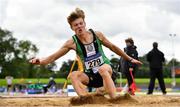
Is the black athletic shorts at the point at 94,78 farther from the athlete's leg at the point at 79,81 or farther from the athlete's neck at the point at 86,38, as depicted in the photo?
the athlete's neck at the point at 86,38

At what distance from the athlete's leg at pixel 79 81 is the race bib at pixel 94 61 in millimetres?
206

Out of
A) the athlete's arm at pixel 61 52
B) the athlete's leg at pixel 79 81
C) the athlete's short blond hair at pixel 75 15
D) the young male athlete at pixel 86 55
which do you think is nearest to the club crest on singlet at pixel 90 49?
the young male athlete at pixel 86 55

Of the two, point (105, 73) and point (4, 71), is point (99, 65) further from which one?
point (4, 71)

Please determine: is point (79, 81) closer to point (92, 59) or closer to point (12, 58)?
point (92, 59)

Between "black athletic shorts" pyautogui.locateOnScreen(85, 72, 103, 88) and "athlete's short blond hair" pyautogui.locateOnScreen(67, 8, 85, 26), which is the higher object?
"athlete's short blond hair" pyautogui.locateOnScreen(67, 8, 85, 26)

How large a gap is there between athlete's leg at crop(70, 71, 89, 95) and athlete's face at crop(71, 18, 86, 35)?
751mm

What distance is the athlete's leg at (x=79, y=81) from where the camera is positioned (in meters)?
8.40

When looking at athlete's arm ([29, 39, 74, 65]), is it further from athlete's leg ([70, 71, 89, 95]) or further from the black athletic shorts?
the black athletic shorts

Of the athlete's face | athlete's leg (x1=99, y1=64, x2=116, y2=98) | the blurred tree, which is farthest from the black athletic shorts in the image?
the blurred tree

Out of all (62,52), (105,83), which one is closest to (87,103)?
(105,83)

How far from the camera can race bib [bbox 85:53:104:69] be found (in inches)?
334

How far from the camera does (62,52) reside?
8.51 meters

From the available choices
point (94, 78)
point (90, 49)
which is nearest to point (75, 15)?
point (90, 49)

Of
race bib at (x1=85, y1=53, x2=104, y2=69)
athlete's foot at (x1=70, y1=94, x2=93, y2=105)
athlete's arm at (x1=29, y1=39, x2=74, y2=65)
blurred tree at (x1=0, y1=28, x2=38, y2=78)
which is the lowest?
athlete's foot at (x1=70, y1=94, x2=93, y2=105)
